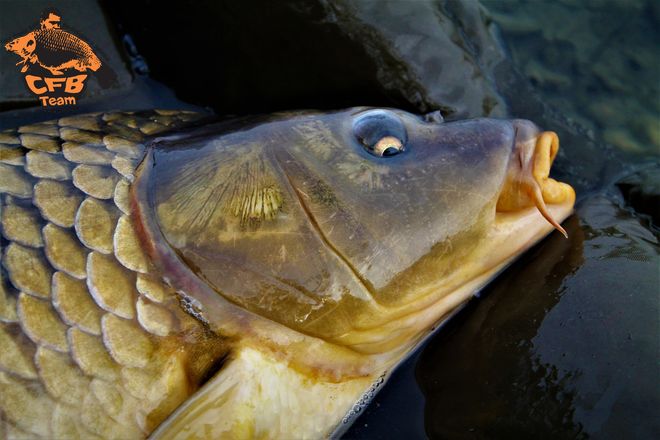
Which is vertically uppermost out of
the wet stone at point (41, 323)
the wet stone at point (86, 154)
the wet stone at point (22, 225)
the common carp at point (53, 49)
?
the common carp at point (53, 49)

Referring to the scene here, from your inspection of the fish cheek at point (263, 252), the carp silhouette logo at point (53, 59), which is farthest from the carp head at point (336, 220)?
the carp silhouette logo at point (53, 59)

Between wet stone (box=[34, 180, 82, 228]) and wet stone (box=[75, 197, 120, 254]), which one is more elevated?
wet stone (box=[34, 180, 82, 228])

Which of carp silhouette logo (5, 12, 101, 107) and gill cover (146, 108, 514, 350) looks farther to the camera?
carp silhouette logo (5, 12, 101, 107)

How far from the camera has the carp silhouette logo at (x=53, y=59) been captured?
259 cm

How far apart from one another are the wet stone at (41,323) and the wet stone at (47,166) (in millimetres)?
391

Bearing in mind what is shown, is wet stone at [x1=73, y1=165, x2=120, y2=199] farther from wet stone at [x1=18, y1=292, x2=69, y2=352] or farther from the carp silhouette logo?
the carp silhouette logo

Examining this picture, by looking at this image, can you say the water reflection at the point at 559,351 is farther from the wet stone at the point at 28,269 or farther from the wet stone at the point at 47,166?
the wet stone at the point at 47,166

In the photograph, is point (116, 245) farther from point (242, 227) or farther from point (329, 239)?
point (329, 239)

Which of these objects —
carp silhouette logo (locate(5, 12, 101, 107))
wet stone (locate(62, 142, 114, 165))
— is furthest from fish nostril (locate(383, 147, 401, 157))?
carp silhouette logo (locate(5, 12, 101, 107))

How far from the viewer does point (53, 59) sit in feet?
8.65

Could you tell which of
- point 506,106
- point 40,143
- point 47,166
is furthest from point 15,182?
point 506,106

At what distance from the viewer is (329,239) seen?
5.88ft

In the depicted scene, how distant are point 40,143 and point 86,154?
0.18 metres

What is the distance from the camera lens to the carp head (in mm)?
1785
